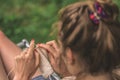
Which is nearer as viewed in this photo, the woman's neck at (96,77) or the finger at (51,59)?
the woman's neck at (96,77)

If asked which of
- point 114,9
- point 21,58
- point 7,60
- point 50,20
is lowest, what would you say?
point 50,20

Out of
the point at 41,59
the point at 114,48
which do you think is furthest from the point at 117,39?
the point at 41,59

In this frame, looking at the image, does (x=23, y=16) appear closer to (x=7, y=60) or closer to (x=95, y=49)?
(x=7, y=60)

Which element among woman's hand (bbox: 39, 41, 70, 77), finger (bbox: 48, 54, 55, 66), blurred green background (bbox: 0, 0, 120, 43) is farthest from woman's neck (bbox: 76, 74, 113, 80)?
blurred green background (bbox: 0, 0, 120, 43)

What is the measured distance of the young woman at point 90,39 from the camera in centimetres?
240

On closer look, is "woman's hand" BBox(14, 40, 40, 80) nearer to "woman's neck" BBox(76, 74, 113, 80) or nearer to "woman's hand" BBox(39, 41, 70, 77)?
"woman's hand" BBox(39, 41, 70, 77)

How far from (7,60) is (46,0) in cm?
191

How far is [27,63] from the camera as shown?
283 cm

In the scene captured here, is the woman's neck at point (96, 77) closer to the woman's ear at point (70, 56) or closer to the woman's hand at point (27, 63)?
the woman's ear at point (70, 56)

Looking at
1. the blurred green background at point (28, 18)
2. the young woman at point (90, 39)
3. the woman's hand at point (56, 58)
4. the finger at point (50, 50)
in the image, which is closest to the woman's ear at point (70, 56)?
the young woman at point (90, 39)

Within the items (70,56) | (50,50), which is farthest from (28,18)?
(70,56)

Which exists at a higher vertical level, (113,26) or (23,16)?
(113,26)

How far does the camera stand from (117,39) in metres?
2.45

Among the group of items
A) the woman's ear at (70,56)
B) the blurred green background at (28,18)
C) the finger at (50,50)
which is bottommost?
the blurred green background at (28,18)
